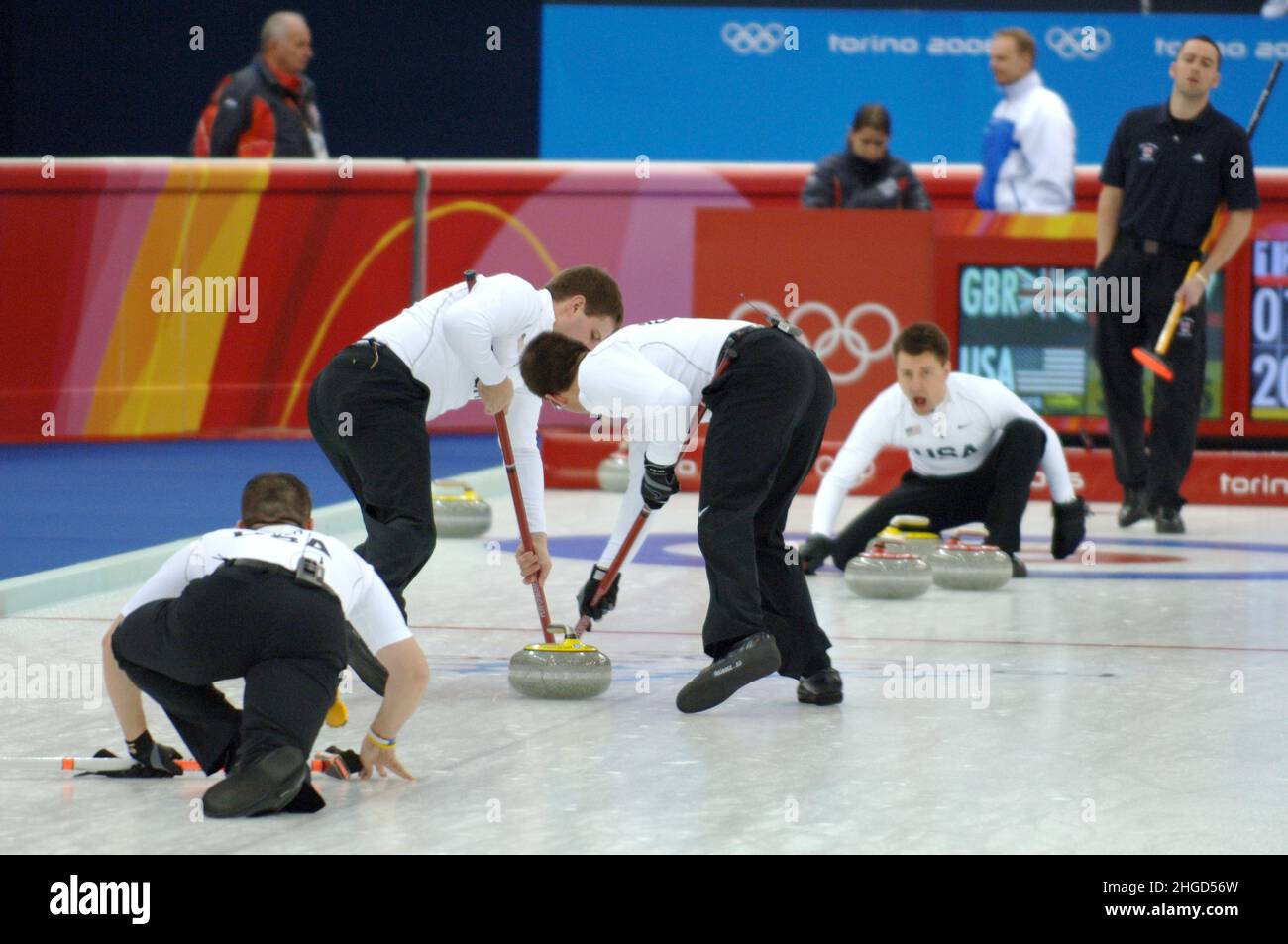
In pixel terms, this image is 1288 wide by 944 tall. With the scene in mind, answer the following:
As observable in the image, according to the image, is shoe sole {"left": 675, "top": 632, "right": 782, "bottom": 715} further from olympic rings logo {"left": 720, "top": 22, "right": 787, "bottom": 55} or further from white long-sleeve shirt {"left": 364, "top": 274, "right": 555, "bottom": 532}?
olympic rings logo {"left": 720, "top": 22, "right": 787, "bottom": 55}

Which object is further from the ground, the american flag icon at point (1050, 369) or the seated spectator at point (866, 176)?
the seated spectator at point (866, 176)

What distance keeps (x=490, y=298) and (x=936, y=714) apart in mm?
1994

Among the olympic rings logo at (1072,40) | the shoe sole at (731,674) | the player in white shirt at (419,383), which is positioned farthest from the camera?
the olympic rings logo at (1072,40)

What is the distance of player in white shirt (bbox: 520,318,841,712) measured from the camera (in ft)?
21.0

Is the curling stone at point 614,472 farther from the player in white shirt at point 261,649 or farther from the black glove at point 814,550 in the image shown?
the player in white shirt at point 261,649

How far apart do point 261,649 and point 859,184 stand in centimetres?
851

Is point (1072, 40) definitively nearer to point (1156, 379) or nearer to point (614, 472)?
point (614, 472)

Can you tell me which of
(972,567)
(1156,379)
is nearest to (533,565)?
(972,567)

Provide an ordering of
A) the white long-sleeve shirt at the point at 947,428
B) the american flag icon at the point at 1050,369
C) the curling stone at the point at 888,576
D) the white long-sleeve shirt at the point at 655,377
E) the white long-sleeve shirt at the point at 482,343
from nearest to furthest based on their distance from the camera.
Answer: the white long-sleeve shirt at the point at 655,377 → the white long-sleeve shirt at the point at 482,343 → the curling stone at the point at 888,576 → the white long-sleeve shirt at the point at 947,428 → the american flag icon at the point at 1050,369

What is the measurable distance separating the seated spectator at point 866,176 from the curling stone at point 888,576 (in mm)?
4483

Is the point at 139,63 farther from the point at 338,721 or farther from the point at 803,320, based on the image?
the point at 338,721

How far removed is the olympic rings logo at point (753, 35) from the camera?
20297mm

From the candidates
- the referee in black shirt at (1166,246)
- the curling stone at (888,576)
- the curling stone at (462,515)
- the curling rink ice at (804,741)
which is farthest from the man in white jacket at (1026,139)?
the curling stone at (888,576)

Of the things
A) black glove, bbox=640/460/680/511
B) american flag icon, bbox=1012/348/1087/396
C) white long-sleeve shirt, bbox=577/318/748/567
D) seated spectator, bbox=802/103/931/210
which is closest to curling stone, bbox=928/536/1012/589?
white long-sleeve shirt, bbox=577/318/748/567
